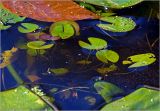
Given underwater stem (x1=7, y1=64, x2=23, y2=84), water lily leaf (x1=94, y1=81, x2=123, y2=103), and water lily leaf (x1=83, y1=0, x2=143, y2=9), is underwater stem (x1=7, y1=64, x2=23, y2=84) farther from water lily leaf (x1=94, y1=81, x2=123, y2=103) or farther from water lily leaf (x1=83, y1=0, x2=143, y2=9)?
water lily leaf (x1=83, y1=0, x2=143, y2=9)

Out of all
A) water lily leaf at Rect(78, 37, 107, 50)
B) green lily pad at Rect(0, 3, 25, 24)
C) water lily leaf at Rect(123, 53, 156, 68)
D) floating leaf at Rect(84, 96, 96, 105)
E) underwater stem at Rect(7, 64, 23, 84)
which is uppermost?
green lily pad at Rect(0, 3, 25, 24)

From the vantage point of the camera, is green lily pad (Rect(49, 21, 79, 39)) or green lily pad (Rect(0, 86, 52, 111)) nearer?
green lily pad (Rect(0, 86, 52, 111))

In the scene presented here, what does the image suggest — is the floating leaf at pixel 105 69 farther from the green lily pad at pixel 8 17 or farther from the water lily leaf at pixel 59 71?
the green lily pad at pixel 8 17

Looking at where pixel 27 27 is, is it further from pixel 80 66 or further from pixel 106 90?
pixel 106 90

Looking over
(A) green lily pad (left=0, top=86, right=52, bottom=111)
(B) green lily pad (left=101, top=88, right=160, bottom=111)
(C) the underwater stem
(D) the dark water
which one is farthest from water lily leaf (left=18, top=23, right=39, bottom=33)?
(B) green lily pad (left=101, top=88, right=160, bottom=111)

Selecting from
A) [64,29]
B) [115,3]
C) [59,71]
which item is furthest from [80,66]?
[115,3]

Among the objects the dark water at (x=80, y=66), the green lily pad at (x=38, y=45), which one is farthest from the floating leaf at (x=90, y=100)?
the green lily pad at (x=38, y=45)
